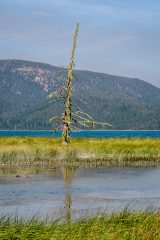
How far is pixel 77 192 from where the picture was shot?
37781mm

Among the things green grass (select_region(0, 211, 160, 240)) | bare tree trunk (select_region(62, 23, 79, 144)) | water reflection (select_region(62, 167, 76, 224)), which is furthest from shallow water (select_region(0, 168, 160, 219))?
bare tree trunk (select_region(62, 23, 79, 144))

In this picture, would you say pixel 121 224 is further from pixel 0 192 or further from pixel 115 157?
pixel 115 157

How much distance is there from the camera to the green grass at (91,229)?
1850cm

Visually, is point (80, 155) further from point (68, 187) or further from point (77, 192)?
point (77, 192)

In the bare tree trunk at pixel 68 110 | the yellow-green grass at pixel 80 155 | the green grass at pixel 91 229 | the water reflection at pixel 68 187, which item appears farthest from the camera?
the bare tree trunk at pixel 68 110

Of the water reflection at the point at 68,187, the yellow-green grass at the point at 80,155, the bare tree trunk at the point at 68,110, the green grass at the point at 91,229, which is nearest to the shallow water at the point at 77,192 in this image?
the water reflection at the point at 68,187

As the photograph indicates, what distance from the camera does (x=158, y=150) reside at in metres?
61.9

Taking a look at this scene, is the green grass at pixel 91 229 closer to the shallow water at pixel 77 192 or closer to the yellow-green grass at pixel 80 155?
the shallow water at pixel 77 192

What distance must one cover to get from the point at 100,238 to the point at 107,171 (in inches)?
1262

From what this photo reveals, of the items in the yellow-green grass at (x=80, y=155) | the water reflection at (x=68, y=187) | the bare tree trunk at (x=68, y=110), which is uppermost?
the bare tree trunk at (x=68, y=110)

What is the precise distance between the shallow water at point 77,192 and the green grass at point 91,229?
3330mm

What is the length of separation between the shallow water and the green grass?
131 inches

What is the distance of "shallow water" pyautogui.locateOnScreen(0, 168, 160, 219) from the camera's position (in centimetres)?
2961

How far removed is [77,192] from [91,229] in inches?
710
